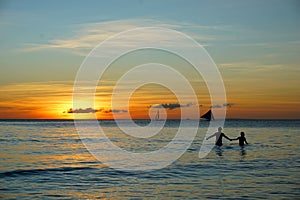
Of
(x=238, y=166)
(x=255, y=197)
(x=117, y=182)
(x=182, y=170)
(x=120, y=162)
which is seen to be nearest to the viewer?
(x=255, y=197)

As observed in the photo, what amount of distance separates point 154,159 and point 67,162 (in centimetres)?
683

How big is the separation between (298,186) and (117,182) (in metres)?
9.35

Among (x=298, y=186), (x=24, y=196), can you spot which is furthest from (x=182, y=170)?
(x=24, y=196)

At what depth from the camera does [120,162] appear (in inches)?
1208

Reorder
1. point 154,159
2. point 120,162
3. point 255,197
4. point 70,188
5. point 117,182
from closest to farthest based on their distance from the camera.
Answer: point 255,197, point 70,188, point 117,182, point 120,162, point 154,159

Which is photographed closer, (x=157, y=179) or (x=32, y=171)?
(x=157, y=179)

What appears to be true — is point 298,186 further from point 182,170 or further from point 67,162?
point 67,162

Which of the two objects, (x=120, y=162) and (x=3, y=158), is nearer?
(x=120, y=162)

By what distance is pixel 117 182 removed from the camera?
2220 centimetres

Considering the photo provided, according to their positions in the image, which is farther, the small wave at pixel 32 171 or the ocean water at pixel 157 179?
the small wave at pixel 32 171

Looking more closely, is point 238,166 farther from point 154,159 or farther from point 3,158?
point 3,158

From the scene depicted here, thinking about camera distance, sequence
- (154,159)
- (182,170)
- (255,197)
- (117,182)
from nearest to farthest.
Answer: (255,197)
(117,182)
(182,170)
(154,159)

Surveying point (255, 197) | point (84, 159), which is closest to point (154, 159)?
point (84, 159)

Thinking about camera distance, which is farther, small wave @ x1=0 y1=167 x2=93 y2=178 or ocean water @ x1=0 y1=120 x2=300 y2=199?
small wave @ x1=0 y1=167 x2=93 y2=178
